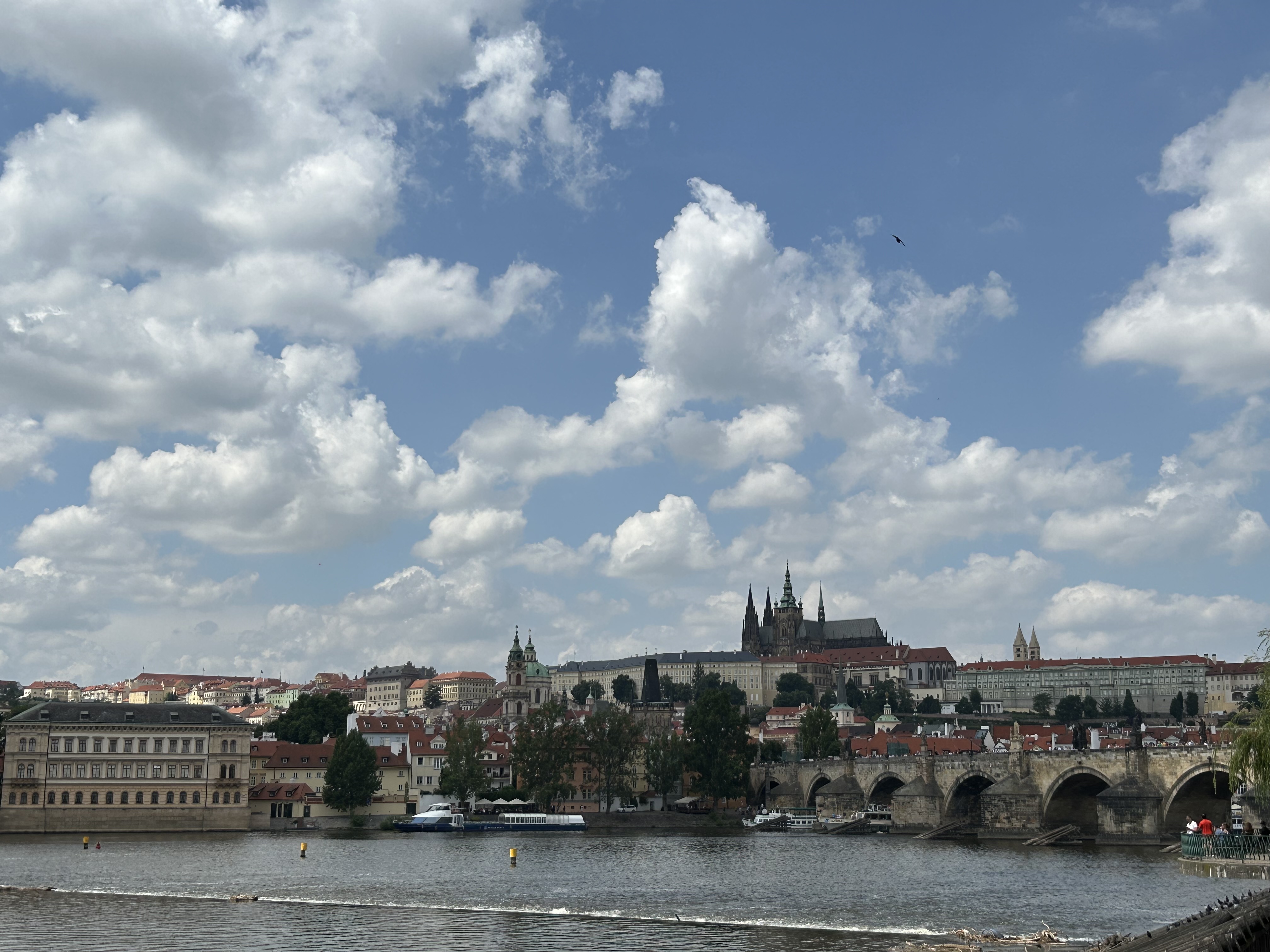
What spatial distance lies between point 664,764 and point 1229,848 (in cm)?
8318

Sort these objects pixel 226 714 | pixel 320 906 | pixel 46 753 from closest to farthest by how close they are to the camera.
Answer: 1. pixel 320 906
2. pixel 46 753
3. pixel 226 714

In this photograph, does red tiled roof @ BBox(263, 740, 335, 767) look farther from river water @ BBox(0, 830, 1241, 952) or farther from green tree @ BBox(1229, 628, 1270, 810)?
green tree @ BBox(1229, 628, 1270, 810)

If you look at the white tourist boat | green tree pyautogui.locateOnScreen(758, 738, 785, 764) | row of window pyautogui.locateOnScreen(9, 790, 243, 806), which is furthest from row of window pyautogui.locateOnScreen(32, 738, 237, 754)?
green tree pyautogui.locateOnScreen(758, 738, 785, 764)

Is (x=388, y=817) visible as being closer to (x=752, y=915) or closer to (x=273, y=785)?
(x=273, y=785)

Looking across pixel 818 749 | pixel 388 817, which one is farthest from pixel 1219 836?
pixel 818 749

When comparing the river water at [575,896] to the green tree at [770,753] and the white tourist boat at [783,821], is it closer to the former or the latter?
the white tourist boat at [783,821]

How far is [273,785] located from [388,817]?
33.1ft

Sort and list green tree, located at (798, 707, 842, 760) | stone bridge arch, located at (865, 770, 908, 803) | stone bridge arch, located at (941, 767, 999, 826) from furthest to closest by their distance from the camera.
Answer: green tree, located at (798, 707, 842, 760)
stone bridge arch, located at (865, 770, 908, 803)
stone bridge arch, located at (941, 767, 999, 826)

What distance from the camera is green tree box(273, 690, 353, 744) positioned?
435 feet

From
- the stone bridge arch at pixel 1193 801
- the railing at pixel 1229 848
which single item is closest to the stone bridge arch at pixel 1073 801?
the stone bridge arch at pixel 1193 801

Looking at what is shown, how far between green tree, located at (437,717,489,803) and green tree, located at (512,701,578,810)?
3409mm

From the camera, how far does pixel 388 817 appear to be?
111 m

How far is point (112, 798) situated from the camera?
9706 cm

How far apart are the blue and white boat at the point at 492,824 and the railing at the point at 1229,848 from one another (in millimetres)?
64153
